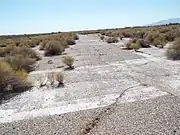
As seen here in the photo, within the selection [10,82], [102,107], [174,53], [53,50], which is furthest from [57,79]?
[53,50]

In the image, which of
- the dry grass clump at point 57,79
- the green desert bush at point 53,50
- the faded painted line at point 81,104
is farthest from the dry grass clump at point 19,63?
the green desert bush at point 53,50

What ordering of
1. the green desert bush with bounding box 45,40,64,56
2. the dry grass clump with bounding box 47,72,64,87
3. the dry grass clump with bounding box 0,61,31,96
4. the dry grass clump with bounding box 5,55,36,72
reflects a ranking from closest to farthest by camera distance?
the dry grass clump with bounding box 0,61,31,96
the dry grass clump with bounding box 47,72,64,87
the dry grass clump with bounding box 5,55,36,72
the green desert bush with bounding box 45,40,64,56

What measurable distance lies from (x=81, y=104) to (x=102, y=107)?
0.99 metres

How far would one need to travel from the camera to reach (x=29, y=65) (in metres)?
21.2

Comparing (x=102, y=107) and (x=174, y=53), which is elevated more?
(x=174, y=53)

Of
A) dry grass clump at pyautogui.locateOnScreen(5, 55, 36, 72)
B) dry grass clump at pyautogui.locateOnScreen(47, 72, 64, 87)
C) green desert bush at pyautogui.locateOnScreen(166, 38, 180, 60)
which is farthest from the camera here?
green desert bush at pyautogui.locateOnScreen(166, 38, 180, 60)

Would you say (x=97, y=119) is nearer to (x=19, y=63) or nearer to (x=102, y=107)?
(x=102, y=107)

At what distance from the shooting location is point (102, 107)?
9.90m

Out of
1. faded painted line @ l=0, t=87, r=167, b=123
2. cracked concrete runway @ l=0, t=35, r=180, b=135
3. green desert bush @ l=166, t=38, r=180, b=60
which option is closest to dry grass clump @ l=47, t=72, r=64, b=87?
cracked concrete runway @ l=0, t=35, r=180, b=135

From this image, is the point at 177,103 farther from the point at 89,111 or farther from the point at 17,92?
the point at 17,92

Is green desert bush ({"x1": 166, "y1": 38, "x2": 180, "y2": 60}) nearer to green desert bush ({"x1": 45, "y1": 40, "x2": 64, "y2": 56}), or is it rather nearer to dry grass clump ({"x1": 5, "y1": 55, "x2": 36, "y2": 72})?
dry grass clump ({"x1": 5, "y1": 55, "x2": 36, "y2": 72})

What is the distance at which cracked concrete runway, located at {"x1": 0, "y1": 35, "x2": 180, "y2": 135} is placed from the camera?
7.96 metres

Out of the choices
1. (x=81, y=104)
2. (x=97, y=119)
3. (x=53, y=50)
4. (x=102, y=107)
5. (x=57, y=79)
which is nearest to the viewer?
(x=97, y=119)

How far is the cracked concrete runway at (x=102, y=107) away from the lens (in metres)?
7.96
